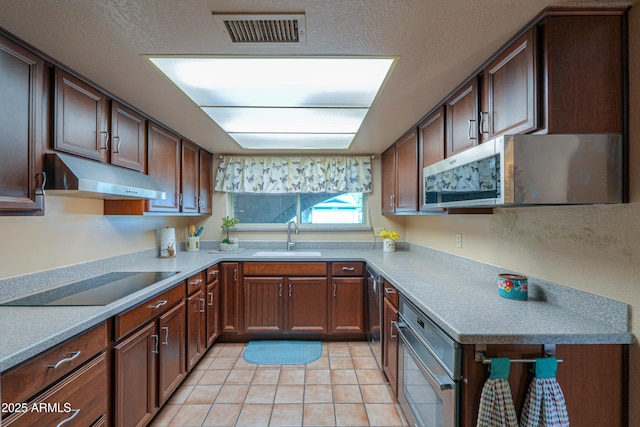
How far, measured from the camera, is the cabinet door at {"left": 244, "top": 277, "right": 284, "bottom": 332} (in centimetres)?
297

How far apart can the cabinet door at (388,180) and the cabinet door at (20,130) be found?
8.88 ft

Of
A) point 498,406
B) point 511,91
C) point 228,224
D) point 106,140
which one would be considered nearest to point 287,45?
point 511,91

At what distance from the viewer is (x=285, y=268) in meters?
2.98

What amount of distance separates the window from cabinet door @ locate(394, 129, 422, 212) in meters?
0.81

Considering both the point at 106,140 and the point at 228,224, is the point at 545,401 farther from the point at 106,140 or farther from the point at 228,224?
the point at 228,224

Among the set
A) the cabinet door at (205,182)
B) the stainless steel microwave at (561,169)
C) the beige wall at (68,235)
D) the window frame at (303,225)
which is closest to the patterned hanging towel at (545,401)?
the stainless steel microwave at (561,169)

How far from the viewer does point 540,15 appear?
3.79ft

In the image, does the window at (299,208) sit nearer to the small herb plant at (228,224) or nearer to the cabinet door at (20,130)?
the small herb plant at (228,224)

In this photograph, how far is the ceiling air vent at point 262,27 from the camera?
3.80 ft

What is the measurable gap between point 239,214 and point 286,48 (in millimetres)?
2666

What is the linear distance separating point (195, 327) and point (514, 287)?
89.2 inches

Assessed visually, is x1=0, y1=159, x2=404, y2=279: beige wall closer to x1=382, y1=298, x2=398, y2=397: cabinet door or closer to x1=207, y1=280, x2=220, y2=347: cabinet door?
x1=207, y1=280, x2=220, y2=347: cabinet door

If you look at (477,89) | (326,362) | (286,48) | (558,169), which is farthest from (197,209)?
(558,169)

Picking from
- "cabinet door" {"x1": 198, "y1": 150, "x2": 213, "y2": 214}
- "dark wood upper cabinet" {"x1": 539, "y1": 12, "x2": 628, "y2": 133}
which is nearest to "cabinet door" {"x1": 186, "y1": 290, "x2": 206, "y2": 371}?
"cabinet door" {"x1": 198, "y1": 150, "x2": 213, "y2": 214}
